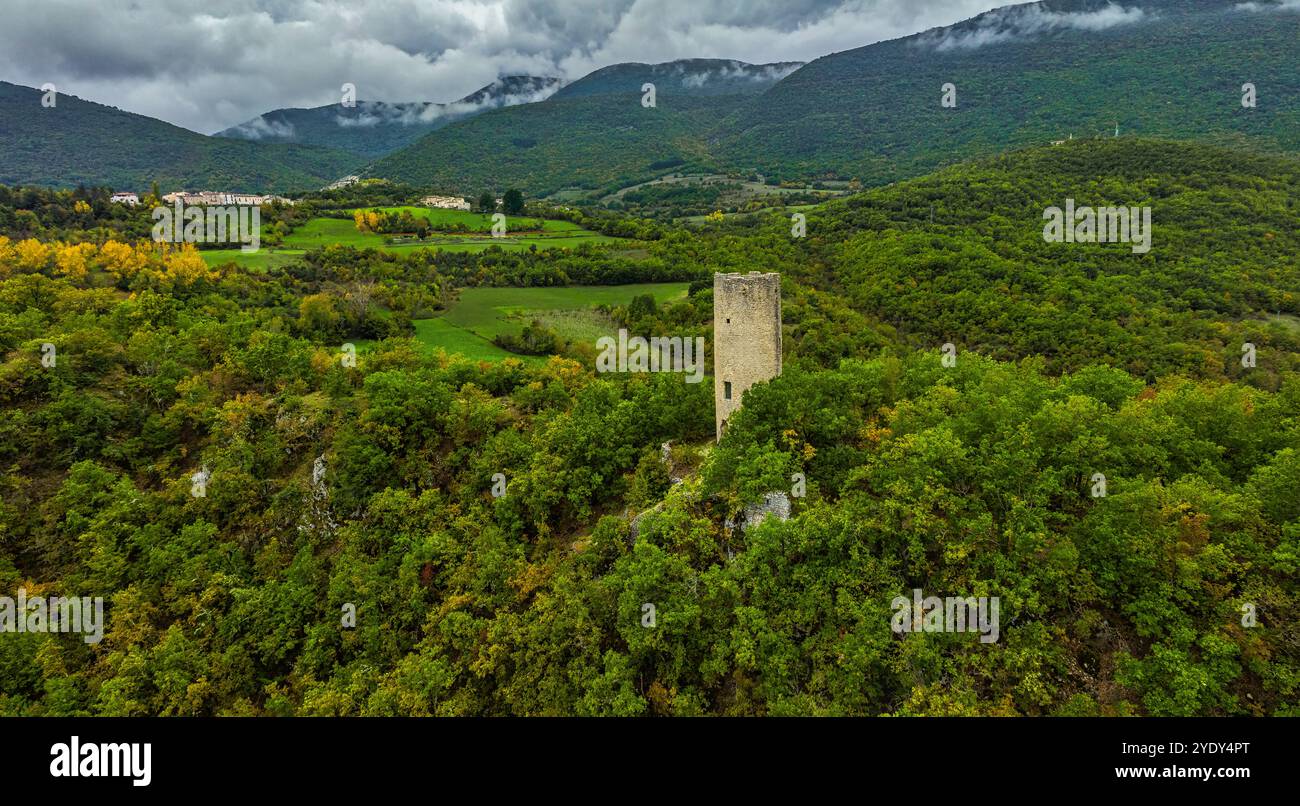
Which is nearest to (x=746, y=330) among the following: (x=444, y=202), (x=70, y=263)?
(x=70, y=263)

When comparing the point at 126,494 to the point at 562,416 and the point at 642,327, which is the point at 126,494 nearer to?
the point at 562,416

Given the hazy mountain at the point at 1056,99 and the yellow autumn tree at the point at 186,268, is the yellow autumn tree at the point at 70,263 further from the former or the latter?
the hazy mountain at the point at 1056,99

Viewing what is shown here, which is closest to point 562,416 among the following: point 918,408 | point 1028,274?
point 918,408

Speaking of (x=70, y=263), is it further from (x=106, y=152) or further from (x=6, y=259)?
(x=106, y=152)

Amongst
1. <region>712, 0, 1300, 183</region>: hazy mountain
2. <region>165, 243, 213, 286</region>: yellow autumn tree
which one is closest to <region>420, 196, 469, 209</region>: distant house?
<region>165, 243, 213, 286</region>: yellow autumn tree

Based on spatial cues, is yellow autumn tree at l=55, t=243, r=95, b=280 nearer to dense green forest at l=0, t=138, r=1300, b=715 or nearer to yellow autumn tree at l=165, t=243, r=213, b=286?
yellow autumn tree at l=165, t=243, r=213, b=286
